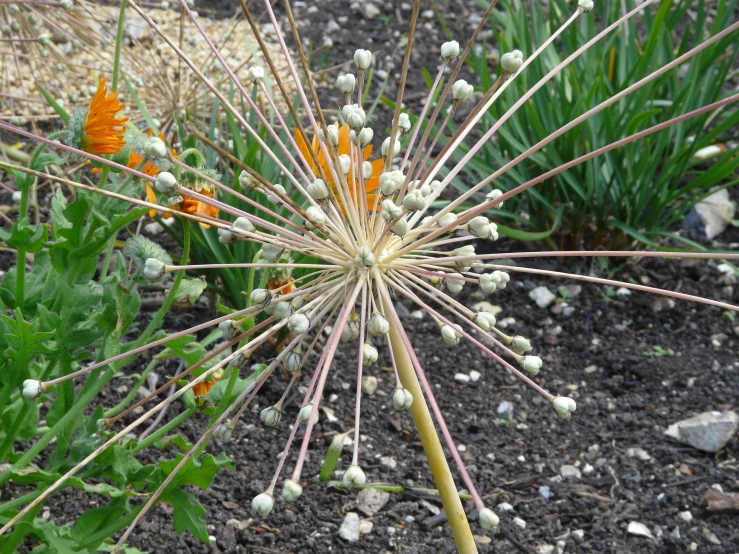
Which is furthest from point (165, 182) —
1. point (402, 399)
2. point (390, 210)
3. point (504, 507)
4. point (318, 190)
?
point (504, 507)

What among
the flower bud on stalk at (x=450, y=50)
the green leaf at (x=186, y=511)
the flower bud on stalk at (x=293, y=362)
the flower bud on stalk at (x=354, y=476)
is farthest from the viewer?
the green leaf at (x=186, y=511)

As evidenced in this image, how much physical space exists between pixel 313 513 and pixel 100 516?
21.7 inches

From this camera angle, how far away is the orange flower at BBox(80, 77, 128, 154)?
52.6 inches

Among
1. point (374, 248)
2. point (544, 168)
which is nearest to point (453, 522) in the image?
point (374, 248)

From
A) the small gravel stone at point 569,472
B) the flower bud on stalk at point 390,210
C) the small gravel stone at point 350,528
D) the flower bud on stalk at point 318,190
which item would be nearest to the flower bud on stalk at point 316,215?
the flower bud on stalk at point 318,190

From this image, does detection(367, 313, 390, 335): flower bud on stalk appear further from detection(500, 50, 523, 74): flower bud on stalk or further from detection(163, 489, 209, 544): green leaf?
detection(163, 489, 209, 544): green leaf

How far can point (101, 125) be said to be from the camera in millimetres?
1340

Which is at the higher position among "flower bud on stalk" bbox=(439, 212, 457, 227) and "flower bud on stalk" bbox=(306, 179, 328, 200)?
"flower bud on stalk" bbox=(306, 179, 328, 200)

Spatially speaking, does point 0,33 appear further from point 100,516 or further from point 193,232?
point 100,516

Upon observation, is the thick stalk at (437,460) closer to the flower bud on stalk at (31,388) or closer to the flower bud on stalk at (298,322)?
the flower bud on stalk at (298,322)

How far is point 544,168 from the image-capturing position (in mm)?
2764

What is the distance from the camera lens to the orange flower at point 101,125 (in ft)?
4.38

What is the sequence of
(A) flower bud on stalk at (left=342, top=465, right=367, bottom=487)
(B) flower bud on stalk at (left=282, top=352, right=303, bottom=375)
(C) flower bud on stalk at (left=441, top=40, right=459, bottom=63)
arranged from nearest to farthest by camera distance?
(A) flower bud on stalk at (left=342, top=465, right=367, bottom=487) → (B) flower bud on stalk at (left=282, top=352, right=303, bottom=375) → (C) flower bud on stalk at (left=441, top=40, right=459, bottom=63)

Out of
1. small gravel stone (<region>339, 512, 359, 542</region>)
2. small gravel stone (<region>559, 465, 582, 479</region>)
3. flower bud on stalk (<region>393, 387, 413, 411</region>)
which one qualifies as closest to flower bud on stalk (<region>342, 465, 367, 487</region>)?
flower bud on stalk (<region>393, 387, 413, 411</region>)
